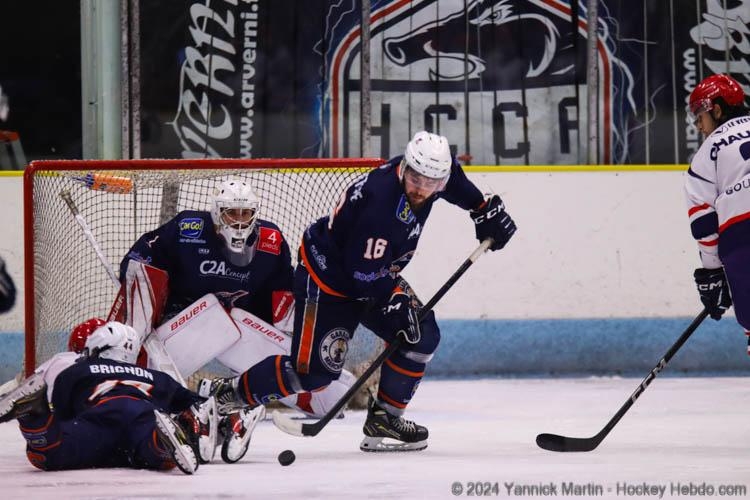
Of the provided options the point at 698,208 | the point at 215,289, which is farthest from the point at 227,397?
the point at 698,208

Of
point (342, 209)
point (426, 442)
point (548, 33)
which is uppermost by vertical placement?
point (548, 33)

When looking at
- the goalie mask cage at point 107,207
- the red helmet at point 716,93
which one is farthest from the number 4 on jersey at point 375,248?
the goalie mask cage at point 107,207

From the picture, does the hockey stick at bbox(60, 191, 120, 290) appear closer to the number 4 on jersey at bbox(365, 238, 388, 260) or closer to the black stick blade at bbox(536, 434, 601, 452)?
the number 4 on jersey at bbox(365, 238, 388, 260)

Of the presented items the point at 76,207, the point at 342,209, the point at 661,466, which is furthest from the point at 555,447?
the point at 76,207

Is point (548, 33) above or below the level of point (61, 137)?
above

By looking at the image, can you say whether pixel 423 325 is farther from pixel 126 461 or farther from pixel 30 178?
pixel 30 178

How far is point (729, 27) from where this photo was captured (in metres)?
6.03

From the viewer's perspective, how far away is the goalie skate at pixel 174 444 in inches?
129

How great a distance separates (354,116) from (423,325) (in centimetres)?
236

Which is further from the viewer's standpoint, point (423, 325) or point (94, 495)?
point (423, 325)

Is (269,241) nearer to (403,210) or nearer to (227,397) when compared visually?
(227,397)

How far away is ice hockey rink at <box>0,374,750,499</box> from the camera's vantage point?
9.94ft

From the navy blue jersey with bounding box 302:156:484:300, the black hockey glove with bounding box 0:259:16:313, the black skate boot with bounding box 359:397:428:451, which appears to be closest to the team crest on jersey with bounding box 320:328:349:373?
the navy blue jersey with bounding box 302:156:484:300

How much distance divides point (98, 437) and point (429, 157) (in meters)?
1.17
